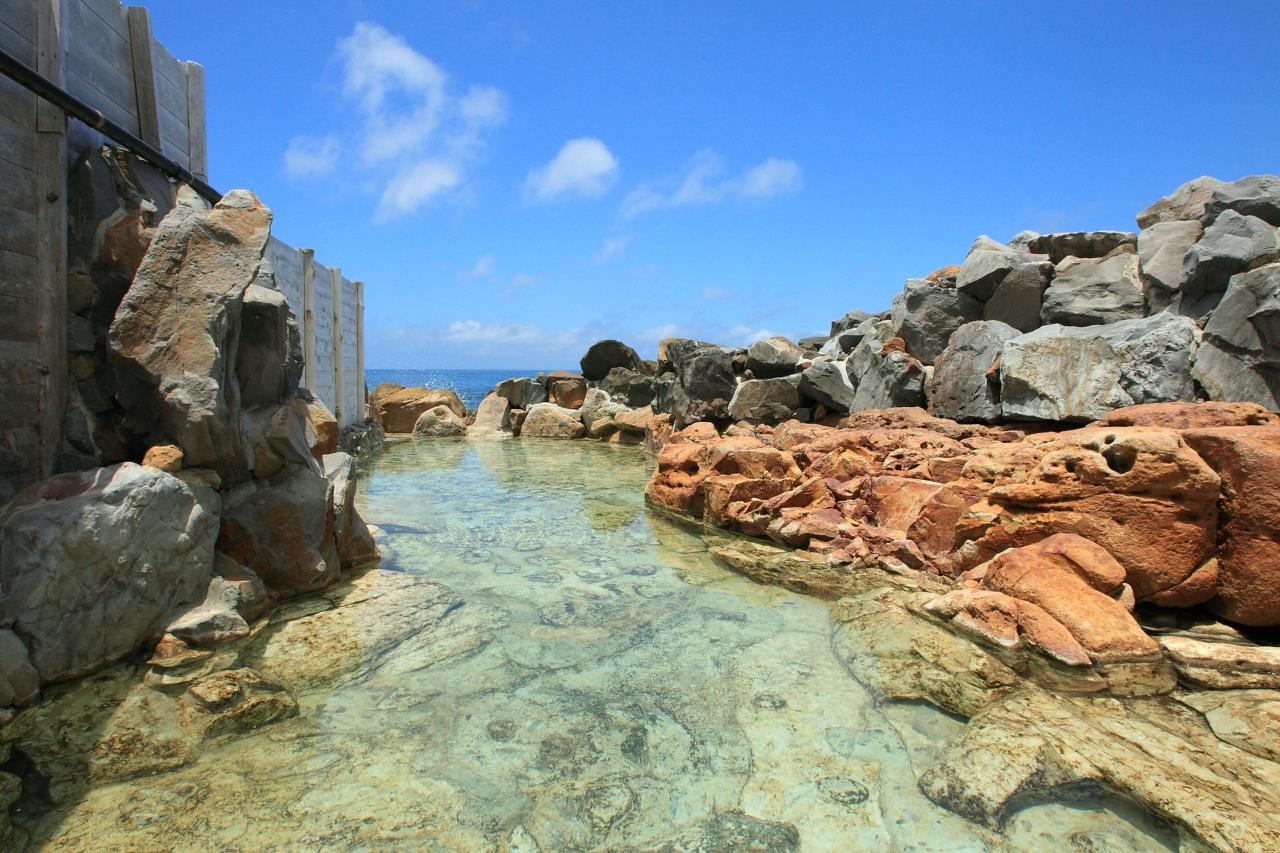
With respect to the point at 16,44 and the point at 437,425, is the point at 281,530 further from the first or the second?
the point at 437,425

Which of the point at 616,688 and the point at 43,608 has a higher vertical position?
the point at 43,608

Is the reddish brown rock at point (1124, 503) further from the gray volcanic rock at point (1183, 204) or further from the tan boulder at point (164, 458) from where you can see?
the gray volcanic rock at point (1183, 204)

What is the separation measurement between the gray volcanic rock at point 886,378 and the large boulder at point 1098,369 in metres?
1.86

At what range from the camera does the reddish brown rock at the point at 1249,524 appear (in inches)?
155

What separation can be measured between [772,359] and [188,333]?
10576mm

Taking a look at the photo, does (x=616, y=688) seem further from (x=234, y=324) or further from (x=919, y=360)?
(x=919, y=360)

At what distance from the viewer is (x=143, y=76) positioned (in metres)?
5.23

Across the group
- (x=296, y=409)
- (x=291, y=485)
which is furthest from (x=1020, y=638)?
(x=296, y=409)

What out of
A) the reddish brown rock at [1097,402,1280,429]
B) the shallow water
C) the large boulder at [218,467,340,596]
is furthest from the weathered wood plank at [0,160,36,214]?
the reddish brown rock at [1097,402,1280,429]

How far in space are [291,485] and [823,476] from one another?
5016 millimetres

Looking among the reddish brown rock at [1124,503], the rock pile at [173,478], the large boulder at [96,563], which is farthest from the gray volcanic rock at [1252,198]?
the large boulder at [96,563]

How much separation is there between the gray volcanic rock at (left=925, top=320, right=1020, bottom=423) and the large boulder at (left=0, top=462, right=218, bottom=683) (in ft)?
25.3

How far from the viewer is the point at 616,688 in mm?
3834

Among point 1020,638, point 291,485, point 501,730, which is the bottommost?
point 501,730
